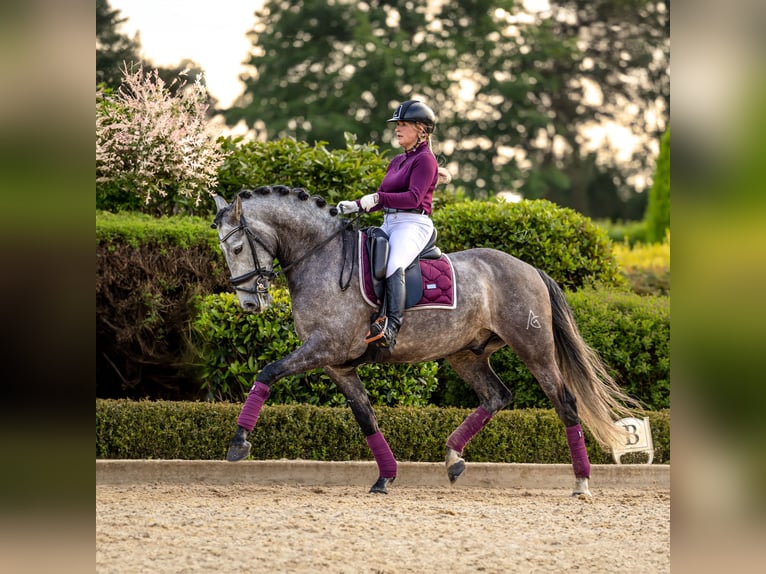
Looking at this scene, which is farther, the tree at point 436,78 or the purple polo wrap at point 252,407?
the tree at point 436,78

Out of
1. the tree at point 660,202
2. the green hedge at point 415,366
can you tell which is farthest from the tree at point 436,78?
the green hedge at point 415,366

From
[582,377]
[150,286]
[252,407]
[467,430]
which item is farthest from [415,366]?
[252,407]

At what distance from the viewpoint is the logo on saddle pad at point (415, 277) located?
6672mm

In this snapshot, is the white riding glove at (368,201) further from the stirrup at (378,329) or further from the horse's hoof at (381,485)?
the horse's hoof at (381,485)

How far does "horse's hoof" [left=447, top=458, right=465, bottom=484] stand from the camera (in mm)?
7070

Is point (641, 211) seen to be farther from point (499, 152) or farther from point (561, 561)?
point (561, 561)

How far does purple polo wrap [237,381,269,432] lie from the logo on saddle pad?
1.03 metres

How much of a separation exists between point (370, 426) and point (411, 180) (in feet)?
5.89

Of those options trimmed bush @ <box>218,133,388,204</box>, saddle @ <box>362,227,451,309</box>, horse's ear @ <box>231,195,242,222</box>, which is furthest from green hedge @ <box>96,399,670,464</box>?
trimmed bush @ <box>218,133,388,204</box>

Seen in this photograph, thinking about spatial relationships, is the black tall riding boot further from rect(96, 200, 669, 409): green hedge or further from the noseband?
rect(96, 200, 669, 409): green hedge

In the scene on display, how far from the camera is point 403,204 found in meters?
6.77

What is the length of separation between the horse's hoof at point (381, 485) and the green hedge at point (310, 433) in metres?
1.05

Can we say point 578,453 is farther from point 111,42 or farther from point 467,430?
point 111,42
